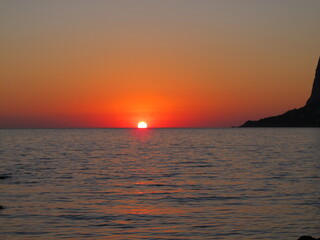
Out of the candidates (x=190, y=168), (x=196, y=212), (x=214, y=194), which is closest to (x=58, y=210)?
(x=196, y=212)

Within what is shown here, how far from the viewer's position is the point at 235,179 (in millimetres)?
40938

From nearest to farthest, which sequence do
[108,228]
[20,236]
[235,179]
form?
[20,236] < [108,228] < [235,179]

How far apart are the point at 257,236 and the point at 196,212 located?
5.52 meters

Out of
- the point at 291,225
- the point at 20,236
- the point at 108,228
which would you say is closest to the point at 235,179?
the point at 291,225

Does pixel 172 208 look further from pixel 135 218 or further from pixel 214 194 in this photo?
pixel 214 194

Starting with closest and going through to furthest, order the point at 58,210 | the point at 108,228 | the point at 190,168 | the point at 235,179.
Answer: the point at 108,228 → the point at 58,210 → the point at 235,179 → the point at 190,168

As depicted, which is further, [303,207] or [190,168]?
[190,168]

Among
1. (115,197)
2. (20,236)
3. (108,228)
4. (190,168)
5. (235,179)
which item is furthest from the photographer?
(190,168)

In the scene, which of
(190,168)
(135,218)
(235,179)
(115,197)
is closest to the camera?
(135,218)

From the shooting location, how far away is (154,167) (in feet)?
178

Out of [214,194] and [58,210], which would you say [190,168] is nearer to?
[214,194]

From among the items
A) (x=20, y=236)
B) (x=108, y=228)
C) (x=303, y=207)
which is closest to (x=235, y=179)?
(x=303, y=207)

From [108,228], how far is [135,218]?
2397 millimetres

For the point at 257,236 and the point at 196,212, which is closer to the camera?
the point at 257,236
